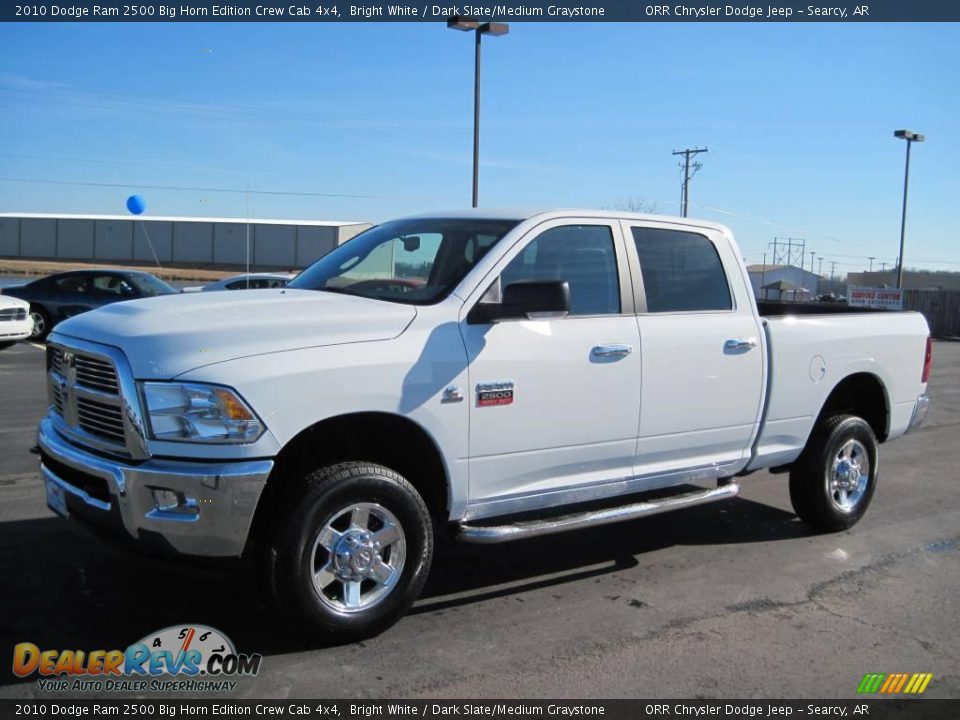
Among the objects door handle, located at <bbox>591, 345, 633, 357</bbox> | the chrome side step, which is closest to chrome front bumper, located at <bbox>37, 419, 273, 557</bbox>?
the chrome side step

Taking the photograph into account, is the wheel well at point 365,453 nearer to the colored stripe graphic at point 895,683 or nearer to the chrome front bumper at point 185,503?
the chrome front bumper at point 185,503

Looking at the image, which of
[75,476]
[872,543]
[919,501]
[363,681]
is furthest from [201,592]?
[919,501]

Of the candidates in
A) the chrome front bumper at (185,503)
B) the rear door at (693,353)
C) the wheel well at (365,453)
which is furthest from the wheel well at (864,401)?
the chrome front bumper at (185,503)

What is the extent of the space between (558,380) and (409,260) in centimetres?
111

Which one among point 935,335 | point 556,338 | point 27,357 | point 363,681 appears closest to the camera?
point 363,681

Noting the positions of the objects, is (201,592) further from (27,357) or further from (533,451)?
(27,357)

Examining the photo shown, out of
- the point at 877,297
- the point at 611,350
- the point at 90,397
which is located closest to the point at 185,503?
the point at 90,397

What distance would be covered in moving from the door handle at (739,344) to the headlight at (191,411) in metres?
3.05

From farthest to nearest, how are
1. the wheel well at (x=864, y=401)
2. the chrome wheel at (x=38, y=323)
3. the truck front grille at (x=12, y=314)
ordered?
1. the chrome wheel at (x=38, y=323)
2. the truck front grille at (x=12, y=314)
3. the wheel well at (x=864, y=401)

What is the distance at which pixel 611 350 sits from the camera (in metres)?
4.86

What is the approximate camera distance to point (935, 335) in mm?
40594

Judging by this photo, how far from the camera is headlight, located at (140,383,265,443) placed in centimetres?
368

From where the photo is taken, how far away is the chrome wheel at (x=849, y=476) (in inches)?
249

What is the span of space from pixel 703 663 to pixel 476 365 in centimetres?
173
